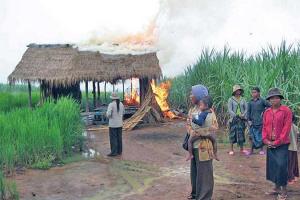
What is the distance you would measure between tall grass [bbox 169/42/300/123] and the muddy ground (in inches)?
85.3

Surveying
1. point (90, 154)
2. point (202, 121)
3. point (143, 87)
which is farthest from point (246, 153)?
point (143, 87)

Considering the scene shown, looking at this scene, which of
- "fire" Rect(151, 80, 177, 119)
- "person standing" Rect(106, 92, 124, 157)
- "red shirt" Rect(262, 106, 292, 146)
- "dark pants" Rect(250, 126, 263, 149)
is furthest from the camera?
"fire" Rect(151, 80, 177, 119)

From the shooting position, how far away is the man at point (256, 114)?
30.9ft

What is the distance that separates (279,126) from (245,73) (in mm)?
7021

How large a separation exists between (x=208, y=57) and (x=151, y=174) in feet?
30.3

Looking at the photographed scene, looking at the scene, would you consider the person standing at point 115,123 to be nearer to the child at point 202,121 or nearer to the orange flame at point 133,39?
the child at point 202,121

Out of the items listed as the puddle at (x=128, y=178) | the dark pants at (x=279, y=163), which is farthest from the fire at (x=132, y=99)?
the dark pants at (x=279, y=163)

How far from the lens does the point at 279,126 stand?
21.1ft

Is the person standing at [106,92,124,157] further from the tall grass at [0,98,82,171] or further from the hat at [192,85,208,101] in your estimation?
the hat at [192,85,208,101]

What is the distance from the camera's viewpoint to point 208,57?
55.7 feet

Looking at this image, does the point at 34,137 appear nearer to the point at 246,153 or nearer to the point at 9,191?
the point at 9,191

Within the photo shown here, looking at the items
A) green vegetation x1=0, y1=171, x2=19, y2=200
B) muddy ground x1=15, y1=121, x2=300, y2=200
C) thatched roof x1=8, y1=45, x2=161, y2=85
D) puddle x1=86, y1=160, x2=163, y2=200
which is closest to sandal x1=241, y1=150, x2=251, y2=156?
muddy ground x1=15, y1=121, x2=300, y2=200

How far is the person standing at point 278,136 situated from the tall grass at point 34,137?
4.71 m

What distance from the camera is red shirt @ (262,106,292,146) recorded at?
20.9 ft
